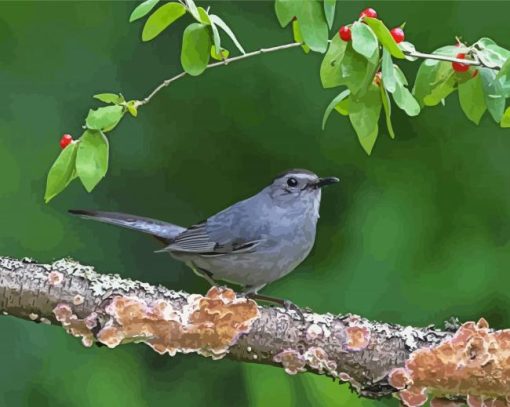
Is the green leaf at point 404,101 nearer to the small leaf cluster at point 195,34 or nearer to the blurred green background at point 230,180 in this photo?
the small leaf cluster at point 195,34

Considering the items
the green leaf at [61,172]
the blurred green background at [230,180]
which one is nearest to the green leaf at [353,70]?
the green leaf at [61,172]

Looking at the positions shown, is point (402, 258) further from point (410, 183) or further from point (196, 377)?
point (196, 377)

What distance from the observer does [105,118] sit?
1.27 m

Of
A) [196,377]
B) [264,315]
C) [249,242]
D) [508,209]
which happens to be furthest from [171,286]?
[264,315]

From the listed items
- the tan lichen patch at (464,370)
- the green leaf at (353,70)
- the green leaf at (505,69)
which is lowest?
the tan lichen patch at (464,370)

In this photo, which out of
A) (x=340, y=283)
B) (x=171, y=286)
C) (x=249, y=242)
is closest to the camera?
(x=249, y=242)

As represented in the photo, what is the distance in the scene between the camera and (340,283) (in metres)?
2.70

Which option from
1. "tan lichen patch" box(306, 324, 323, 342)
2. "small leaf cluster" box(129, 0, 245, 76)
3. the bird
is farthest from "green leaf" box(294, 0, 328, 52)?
the bird

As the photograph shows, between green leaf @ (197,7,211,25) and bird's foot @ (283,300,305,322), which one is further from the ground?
green leaf @ (197,7,211,25)

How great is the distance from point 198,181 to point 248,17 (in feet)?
1.52

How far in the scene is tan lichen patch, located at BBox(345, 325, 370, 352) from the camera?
1406 millimetres

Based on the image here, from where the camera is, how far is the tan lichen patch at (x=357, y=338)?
4.61 ft

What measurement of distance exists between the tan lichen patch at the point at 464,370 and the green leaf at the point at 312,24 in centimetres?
45

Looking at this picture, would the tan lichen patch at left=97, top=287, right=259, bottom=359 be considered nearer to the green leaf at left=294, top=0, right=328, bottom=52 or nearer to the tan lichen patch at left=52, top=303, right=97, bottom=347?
the tan lichen patch at left=52, top=303, right=97, bottom=347
